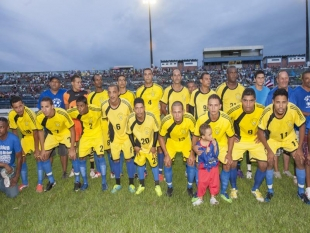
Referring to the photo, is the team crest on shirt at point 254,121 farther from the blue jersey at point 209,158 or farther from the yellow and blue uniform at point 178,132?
the yellow and blue uniform at point 178,132

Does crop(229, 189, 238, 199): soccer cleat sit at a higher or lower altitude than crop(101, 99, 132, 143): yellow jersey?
lower

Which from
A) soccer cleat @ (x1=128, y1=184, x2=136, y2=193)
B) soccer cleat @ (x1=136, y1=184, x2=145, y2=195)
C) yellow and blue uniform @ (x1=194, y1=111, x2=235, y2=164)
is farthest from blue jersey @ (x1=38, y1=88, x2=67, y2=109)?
yellow and blue uniform @ (x1=194, y1=111, x2=235, y2=164)

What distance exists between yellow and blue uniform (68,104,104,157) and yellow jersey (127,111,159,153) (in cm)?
89

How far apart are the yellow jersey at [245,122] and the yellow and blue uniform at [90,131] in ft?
9.85

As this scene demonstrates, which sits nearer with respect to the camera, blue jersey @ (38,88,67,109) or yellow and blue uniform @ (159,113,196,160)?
yellow and blue uniform @ (159,113,196,160)

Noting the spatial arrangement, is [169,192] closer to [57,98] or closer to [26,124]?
[26,124]

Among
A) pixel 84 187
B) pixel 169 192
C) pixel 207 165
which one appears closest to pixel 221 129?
pixel 207 165

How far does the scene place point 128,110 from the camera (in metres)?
6.01

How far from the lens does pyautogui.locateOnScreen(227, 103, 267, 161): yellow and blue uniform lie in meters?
5.21

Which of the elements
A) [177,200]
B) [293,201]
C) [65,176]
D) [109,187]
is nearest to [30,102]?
[65,176]

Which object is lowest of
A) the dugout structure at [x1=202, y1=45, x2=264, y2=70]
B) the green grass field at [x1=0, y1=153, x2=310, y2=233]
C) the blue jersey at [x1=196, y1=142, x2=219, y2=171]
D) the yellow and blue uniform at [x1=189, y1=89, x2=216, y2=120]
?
the green grass field at [x1=0, y1=153, x2=310, y2=233]

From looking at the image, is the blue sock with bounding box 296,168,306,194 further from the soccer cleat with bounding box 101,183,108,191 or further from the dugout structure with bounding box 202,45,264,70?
the dugout structure with bounding box 202,45,264,70

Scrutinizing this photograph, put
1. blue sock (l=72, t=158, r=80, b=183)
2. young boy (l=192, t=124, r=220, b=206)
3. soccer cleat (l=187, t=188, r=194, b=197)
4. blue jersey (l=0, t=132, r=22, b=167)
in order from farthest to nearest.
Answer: blue sock (l=72, t=158, r=80, b=183), blue jersey (l=0, t=132, r=22, b=167), soccer cleat (l=187, t=188, r=194, b=197), young boy (l=192, t=124, r=220, b=206)

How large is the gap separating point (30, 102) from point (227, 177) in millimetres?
21407
